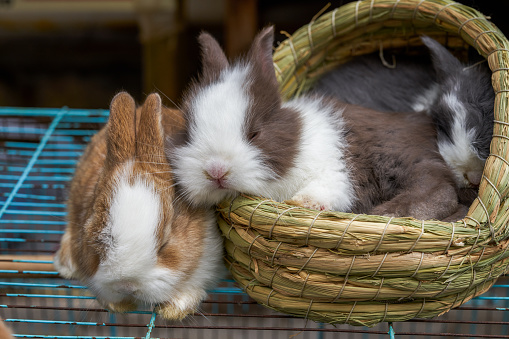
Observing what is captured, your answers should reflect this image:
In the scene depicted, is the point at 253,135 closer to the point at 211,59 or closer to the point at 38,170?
the point at 211,59

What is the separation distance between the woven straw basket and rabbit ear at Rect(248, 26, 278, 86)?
0.44 meters

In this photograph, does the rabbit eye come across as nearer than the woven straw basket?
No

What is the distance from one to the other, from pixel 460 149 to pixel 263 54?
77cm

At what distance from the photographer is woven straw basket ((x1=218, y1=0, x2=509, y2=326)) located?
4.49 ft

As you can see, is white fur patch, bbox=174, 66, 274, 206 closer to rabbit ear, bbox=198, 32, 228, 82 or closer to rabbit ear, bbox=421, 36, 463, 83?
rabbit ear, bbox=198, 32, 228, 82

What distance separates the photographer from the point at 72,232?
6.10 feet

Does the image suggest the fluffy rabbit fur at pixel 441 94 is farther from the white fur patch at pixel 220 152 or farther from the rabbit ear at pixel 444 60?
the white fur patch at pixel 220 152

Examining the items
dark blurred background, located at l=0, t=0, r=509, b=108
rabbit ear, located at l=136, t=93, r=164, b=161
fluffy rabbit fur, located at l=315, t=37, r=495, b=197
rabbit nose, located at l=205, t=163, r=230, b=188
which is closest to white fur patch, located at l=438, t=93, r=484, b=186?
fluffy rabbit fur, located at l=315, t=37, r=495, b=197

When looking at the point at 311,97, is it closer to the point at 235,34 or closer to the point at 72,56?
the point at 235,34

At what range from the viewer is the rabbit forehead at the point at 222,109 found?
152cm

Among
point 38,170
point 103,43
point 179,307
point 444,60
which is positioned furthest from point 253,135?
point 103,43

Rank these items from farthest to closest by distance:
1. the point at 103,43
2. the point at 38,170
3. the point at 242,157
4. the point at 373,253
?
1. the point at 103,43
2. the point at 38,170
3. the point at 242,157
4. the point at 373,253

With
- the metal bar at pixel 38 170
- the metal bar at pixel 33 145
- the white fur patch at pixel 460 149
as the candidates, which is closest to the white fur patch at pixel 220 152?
the white fur patch at pixel 460 149

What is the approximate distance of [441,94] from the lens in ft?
6.30
